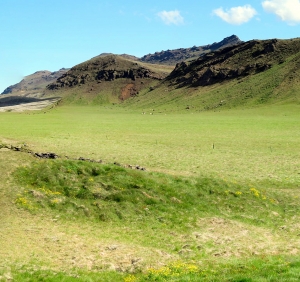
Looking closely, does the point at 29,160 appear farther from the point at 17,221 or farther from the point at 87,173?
the point at 17,221

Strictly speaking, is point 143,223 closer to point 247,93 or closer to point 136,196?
point 136,196

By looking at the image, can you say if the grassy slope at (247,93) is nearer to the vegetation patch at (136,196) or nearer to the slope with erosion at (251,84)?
the slope with erosion at (251,84)

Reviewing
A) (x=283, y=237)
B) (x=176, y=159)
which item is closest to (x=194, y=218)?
(x=283, y=237)

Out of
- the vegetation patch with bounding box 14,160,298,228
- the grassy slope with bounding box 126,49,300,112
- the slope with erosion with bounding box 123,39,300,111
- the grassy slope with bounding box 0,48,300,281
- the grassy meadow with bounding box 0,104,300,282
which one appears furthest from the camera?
the slope with erosion with bounding box 123,39,300,111

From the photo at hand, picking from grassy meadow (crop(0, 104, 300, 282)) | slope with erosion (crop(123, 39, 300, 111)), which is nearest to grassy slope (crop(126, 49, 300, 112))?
slope with erosion (crop(123, 39, 300, 111))

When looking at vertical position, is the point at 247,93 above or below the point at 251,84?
below

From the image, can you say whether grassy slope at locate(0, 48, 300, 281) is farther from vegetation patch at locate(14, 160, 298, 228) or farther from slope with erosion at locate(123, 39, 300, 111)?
slope with erosion at locate(123, 39, 300, 111)

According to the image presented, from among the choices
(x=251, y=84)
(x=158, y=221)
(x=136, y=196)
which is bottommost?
(x=158, y=221)

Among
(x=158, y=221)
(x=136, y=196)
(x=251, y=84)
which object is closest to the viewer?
(x=158, y=221)

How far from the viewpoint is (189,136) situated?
64750 millimetres

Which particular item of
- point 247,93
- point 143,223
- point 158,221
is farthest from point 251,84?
point 143,223

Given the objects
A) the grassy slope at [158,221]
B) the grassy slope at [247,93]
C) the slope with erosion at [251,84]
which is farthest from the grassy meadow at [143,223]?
the slope with erosion at [251,84]

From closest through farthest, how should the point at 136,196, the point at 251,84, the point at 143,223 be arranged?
the point at 143,223, the point at 136,196, the point at 251,84

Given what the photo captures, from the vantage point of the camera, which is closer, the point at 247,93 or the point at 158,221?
the point at 158,221
